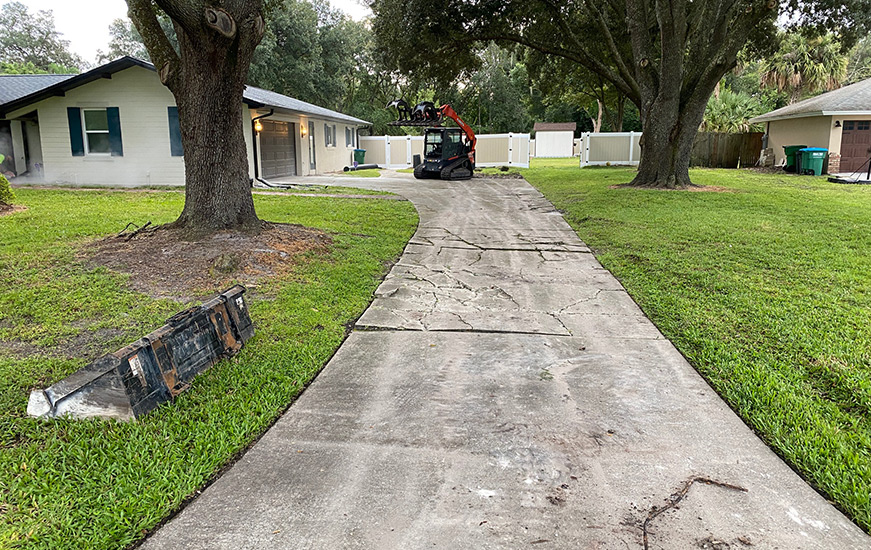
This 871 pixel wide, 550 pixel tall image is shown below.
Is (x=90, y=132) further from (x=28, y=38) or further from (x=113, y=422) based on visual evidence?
(x=28, y=38)

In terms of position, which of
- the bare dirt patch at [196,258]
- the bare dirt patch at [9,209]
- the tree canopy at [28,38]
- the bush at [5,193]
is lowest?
the bare dirt patch at [196,258]

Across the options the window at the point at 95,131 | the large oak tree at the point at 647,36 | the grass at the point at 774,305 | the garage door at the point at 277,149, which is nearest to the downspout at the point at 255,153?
the garage door at the point at 277,149

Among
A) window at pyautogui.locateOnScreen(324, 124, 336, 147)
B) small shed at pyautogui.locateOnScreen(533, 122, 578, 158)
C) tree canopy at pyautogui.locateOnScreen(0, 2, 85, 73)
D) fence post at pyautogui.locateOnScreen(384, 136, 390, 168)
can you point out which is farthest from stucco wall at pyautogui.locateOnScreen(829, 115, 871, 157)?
tree canopy at pyautogui.locateOnScreen(0, 2, 85, 73)

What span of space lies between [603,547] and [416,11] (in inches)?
579

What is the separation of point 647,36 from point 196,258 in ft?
A: 43.1

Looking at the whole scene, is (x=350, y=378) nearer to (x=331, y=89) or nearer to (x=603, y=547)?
(x=603, y=547)

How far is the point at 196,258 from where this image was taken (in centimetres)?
627

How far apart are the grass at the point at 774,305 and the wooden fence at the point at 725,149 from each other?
1260cm

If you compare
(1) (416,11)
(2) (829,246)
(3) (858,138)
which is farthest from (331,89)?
(2) (829,246)

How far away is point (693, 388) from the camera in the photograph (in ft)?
11.8

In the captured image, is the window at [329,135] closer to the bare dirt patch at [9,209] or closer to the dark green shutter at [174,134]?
the dark green shutter at [174,134]

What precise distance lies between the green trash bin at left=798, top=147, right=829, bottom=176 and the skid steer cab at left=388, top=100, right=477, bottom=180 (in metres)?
11.5

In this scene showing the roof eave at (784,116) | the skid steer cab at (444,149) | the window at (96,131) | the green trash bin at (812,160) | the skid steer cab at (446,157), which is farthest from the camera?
the skid steer cab at (446,157)

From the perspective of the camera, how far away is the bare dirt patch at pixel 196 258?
566 cm
